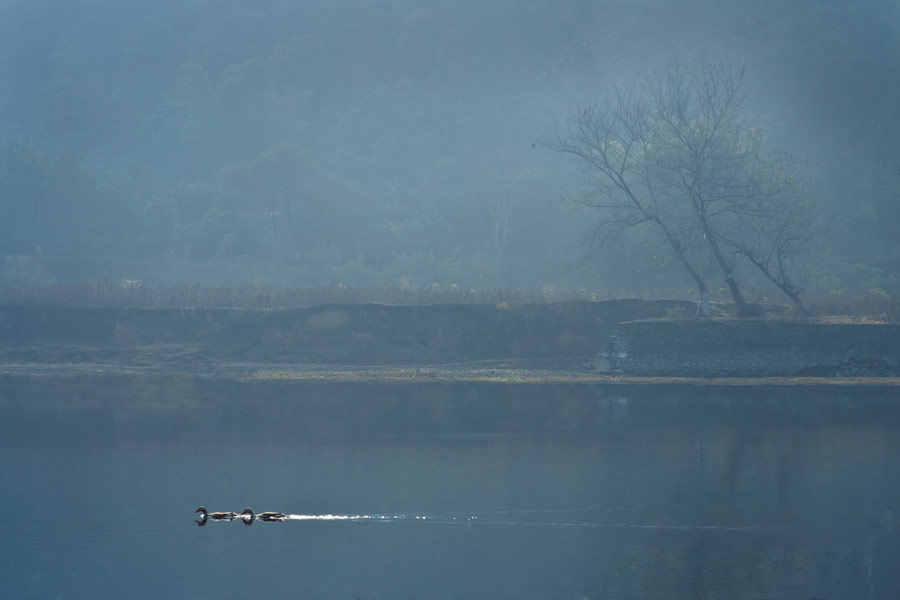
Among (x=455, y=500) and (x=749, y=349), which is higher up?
(x=749, y=349)

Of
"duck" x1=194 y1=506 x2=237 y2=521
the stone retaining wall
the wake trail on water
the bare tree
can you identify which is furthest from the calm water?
the bare tree

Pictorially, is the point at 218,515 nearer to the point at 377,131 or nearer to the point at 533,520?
the point at 533,520

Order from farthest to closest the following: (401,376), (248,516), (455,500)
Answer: (401,376), (455,500), (248,516)

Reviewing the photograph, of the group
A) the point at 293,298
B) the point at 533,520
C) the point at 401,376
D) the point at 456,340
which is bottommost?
the point at 533,520

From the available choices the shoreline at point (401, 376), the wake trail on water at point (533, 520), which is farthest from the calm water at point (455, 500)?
the shoreline at point (401, 376)

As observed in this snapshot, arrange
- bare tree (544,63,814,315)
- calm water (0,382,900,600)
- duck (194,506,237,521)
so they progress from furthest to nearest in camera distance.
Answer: bare tree (544,63,814,315) → duck (194,506,237,521) → calm water (0,382,900,600)

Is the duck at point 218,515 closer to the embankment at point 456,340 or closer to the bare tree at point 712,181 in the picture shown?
the embankment at point 456,340

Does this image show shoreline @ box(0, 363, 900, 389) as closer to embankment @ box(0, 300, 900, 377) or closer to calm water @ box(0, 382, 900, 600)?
embankment @ box(0, 300, 900, 377)

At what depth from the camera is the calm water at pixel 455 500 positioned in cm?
1183

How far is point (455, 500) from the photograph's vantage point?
15172mm

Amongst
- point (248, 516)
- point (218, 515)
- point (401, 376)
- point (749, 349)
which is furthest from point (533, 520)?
point (749, 349)

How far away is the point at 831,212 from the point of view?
2633 inches

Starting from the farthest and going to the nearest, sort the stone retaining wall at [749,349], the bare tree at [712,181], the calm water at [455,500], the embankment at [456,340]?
the bare tree at [712,181], the embankment at [456,340], the stone retaining wall at [749,349], the calm water at [455,500]

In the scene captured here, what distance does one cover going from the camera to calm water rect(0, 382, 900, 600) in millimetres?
11828
